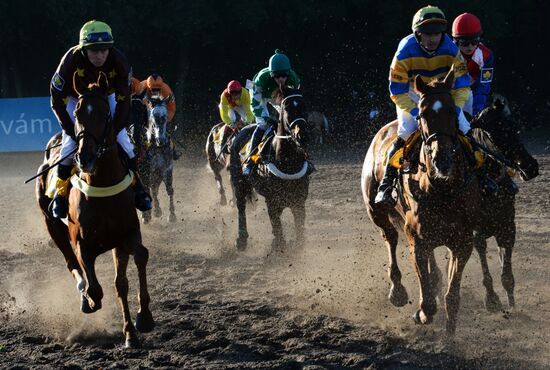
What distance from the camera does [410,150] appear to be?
6.96m

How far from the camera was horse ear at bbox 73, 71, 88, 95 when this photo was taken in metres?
7.00

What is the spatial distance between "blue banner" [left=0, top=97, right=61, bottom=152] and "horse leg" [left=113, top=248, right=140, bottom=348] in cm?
1610

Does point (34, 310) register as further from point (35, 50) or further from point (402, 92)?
point (35, 50)

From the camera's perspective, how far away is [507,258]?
785cm

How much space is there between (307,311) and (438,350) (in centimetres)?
172

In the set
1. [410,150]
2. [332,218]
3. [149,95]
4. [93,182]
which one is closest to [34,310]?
[93,182]

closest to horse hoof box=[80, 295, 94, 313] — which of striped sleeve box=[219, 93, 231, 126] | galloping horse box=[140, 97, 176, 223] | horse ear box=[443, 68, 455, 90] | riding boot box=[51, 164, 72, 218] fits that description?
riding boot box=[51, 164, 72, 218]

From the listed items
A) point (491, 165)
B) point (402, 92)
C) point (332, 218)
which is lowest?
point (332, 218)

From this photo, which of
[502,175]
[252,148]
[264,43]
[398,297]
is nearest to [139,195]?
[398,297]

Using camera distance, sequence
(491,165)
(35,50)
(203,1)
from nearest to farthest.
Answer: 1. (491,165)
2. (203,1)
3. (35,50)

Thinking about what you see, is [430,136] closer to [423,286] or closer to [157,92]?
[423,286]

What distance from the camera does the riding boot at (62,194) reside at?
23.9 ft

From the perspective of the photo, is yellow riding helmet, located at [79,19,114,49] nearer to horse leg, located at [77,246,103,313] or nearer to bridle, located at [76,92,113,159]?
bridle, located at [76,92,113,159]

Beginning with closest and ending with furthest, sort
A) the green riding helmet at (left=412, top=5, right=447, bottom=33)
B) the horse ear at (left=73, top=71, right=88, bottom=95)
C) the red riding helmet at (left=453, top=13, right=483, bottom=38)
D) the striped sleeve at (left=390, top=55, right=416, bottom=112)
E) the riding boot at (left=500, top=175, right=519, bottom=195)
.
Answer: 1. the horse ear at (left=73, top=71, right=88, bottom=95)
2. the green riding helmet at (left=412, top=5, right=447, bottom=33)
3. the striped sleeve at (left=390, top=55, right=416, bottom=112)
4. the riding boot at (left=500, top=175, right=519, bottom=195)
5. the red riding helmet at (left=453, top=13, right=483, bottom=38)
